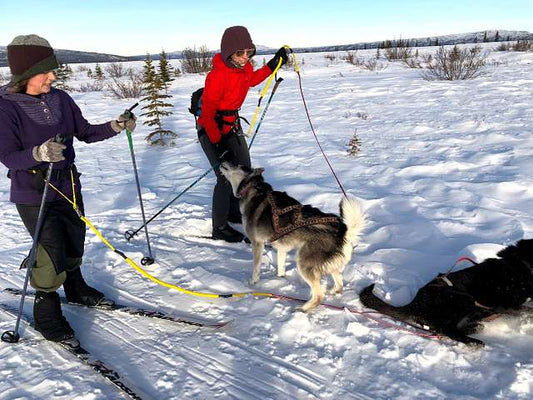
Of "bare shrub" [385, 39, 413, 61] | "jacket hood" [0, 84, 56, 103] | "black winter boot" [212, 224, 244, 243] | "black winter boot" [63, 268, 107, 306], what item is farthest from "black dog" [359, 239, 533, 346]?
"bare shrub" [385, 39, 413, 61]

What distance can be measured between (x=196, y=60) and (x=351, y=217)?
20.0m

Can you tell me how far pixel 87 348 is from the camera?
2822 millimetres

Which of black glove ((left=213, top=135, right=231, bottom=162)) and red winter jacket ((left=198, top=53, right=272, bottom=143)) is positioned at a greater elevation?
red winter jacket ((left=198, top=53, right=272, bottom=143))

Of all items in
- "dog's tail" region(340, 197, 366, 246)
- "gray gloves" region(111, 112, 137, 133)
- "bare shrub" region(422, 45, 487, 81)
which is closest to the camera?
"dog's tail" region(340, 197, 366, 246)

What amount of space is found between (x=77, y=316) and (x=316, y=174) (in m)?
4.28

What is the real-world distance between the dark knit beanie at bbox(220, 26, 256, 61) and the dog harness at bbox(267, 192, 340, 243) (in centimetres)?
174

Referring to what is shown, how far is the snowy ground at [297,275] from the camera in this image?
244 cm

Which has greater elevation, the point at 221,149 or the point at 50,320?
the point at 221,149

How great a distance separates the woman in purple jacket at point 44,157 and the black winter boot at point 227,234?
1590 millimetres

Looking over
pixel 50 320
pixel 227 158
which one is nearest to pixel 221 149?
pixel 227 158

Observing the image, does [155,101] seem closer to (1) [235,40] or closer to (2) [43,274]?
(1) [235,40]

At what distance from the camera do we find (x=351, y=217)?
9.87 feet

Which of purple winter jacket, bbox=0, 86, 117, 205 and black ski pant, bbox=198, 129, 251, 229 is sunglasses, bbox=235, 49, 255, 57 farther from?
purple winter jacket, bbox=0, 86, 117, 205

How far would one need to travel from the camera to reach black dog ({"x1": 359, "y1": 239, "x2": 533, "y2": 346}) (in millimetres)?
2559
